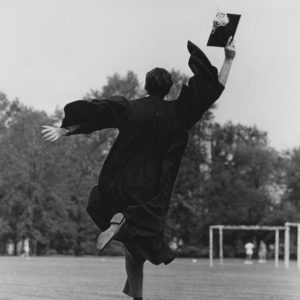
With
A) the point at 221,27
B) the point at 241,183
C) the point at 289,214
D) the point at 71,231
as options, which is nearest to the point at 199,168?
the point at 241,183

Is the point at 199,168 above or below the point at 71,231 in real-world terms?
above

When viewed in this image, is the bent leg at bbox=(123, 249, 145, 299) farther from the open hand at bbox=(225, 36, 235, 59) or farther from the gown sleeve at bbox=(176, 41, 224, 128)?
the open hand at bbox=(225, 36, 235, 59)

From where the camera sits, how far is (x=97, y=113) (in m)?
6.34

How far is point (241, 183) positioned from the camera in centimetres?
7969

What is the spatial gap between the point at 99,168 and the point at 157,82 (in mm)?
69914

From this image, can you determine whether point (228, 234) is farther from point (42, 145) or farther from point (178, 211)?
point (42, 145)

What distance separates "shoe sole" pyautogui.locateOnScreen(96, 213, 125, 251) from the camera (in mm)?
5871

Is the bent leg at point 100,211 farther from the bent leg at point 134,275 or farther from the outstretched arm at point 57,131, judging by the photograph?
the outstretched arm at point 57,131

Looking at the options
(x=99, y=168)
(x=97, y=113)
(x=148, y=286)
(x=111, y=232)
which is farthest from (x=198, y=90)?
(x=99, y=168)

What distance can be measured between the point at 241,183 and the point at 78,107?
7395cm

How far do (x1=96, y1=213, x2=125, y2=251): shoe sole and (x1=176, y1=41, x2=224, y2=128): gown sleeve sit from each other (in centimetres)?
92

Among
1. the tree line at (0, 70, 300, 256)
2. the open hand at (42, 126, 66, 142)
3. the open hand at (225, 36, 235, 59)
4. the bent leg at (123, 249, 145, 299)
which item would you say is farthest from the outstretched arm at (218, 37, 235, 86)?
the tree line at (0, 70, 300, 256)

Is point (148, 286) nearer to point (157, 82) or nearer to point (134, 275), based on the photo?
point (134, 275)

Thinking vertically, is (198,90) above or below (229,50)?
below
